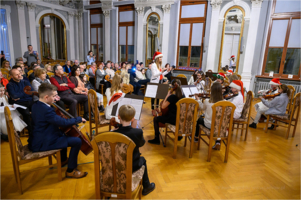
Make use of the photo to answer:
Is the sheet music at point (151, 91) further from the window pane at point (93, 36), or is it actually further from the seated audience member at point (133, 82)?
the window pane at point (93, 36)

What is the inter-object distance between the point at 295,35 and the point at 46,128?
8.29m

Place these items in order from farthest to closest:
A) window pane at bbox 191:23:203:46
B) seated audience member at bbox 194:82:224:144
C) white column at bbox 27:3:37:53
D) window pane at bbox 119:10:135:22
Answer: window pane at bbox 119:10:135:22
white column at bbox 27:3:37:53
window pane at bbox 191:23:203:46
seated audience member at bbox 194:82:224:144

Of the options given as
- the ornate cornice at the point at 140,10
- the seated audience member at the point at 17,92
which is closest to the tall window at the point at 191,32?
the ornate cornice at the point at 140,10

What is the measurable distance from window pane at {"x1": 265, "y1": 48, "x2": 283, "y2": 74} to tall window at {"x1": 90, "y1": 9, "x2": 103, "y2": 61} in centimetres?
856

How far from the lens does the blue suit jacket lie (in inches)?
80.4

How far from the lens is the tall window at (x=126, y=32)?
371 inches

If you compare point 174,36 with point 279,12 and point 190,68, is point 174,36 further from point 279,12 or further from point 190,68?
point 279,12

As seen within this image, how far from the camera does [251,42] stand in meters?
7.06

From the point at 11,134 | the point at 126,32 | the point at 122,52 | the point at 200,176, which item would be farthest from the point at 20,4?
the point at 200,176

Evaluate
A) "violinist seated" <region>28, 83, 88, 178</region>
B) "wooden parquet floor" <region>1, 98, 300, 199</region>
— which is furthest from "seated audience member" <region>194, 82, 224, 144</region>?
"violinist seated" <region>28, 83, 88, 178</region>

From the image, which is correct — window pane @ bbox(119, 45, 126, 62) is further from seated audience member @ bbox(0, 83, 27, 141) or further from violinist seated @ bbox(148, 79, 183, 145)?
violinist seated @ bbox(148, 79, 183, 145)

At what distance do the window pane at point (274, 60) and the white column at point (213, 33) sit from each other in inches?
80.2

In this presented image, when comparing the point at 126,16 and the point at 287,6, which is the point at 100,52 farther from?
the point at 287,6

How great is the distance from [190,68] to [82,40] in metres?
7.07
